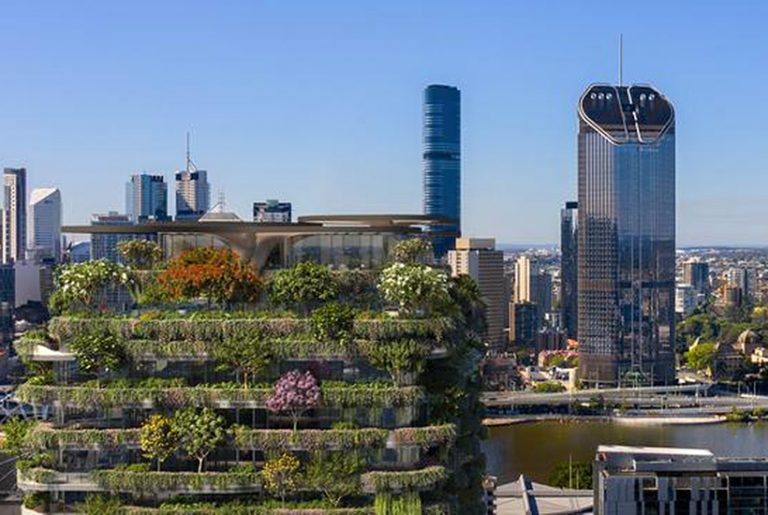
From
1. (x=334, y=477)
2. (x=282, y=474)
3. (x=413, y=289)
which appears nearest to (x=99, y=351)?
(x=282, y=474)

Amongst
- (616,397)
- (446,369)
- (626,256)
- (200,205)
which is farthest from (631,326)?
(446,369)

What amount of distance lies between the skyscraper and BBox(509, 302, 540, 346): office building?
40827 millimetres

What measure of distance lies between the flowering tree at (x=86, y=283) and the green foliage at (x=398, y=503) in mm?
5481

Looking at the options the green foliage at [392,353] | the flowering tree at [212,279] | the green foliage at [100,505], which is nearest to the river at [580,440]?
the flowering tree at [212,279]

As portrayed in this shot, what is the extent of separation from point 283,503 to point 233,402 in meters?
1.59

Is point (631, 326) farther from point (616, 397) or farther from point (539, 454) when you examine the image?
point (539, 454)

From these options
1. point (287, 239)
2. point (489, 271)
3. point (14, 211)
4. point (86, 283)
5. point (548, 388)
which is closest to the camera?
point (86, 283)

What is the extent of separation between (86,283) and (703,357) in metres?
105

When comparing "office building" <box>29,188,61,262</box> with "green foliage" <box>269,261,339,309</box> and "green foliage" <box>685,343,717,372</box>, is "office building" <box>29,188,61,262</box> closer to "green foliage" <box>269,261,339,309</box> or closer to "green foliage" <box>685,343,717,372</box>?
"green foliage" <box>685,343,717,372</box>

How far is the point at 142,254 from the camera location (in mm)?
21656

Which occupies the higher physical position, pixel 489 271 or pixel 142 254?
pixel 142 254

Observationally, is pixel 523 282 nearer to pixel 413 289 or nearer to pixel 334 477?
pixel 413 289

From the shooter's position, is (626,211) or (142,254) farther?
(626,211)

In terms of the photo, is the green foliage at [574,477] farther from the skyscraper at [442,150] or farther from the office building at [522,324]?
the skyscraper at [442,150]
